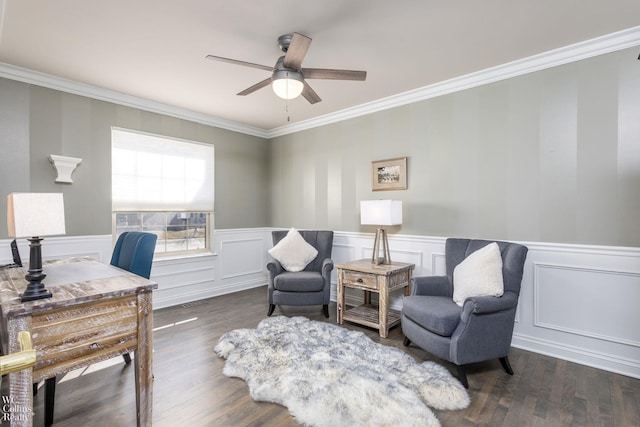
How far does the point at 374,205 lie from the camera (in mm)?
3459

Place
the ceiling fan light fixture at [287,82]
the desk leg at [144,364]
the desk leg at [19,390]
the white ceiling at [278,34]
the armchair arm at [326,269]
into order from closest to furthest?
the desk leg at [19,390] → the desk leg at [144,364] → the white ceiling at [278,34] → the ceiling fan light fixture at [287,82] → the armchair arm at [326,269]

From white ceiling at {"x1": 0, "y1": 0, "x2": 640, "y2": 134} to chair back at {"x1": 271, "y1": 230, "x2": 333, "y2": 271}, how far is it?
1877mm

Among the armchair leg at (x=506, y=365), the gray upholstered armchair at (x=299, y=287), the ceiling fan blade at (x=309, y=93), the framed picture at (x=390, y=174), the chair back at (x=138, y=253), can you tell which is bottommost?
the armchair leg at (x=506, y=365)

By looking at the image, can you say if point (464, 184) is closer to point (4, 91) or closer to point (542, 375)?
point (542, 375)

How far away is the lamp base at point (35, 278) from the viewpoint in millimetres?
1480

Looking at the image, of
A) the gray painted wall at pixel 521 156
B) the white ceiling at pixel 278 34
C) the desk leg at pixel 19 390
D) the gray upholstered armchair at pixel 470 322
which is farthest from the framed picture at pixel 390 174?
the desk leg at pixel 19 390

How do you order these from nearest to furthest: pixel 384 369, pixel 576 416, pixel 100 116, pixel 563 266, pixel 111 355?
1. pixel 111 355
2. pixel 576 416
3. pixel 384 369
4. pixel 563 266
5. pixel 100 116

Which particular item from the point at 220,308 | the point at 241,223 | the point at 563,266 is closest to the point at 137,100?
the point at 241,223

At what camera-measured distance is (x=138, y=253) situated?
246cm

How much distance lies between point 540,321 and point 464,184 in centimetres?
145

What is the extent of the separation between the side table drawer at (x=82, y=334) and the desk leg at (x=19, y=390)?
4 centimetres

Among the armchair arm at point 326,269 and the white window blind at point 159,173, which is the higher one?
the white window blind at point 159,173

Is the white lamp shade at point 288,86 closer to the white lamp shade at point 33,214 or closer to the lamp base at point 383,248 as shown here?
the white lamp shade at point 33,214

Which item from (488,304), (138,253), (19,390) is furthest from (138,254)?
(488,304)
